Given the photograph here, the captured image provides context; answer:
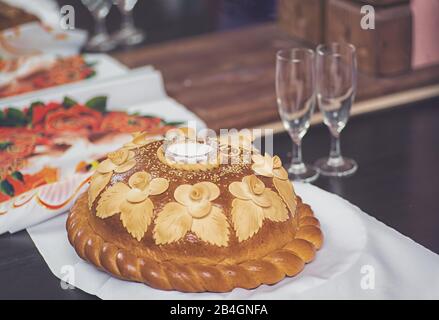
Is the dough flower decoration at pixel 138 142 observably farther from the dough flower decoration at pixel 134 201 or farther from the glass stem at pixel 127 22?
the glass stem at pixel 127 22

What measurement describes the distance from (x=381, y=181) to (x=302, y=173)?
0.51 ft

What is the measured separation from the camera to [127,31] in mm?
2543

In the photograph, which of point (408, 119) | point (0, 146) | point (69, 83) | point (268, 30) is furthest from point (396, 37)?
point (0, 146)

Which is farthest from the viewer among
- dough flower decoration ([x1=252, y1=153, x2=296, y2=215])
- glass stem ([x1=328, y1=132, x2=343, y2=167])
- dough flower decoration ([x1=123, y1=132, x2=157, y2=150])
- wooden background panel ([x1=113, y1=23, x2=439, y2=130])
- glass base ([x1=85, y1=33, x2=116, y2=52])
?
glass base ([x1=85, y1=33, x2=116, y2=52])

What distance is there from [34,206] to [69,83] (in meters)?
0.74

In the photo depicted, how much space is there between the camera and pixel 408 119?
1806mm

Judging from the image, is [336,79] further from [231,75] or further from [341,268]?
[231,75]

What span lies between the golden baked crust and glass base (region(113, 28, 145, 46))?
131 cm

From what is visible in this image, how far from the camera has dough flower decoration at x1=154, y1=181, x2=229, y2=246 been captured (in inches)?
44.7

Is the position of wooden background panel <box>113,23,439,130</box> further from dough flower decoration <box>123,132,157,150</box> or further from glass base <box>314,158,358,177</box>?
dough flower decoration <box>123,132,157,150</box>

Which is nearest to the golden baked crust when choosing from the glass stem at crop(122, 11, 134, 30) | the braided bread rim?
the braided bread rim

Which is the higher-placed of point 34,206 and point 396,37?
point 396,37
